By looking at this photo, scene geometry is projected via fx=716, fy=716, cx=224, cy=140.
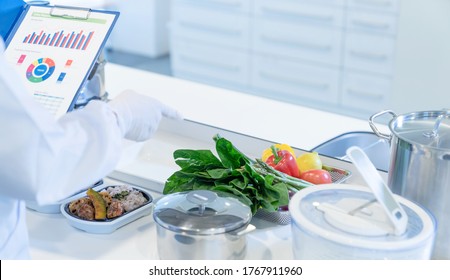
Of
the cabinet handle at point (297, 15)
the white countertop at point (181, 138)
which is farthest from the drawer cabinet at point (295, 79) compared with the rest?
the white countertop at point (181, 138)

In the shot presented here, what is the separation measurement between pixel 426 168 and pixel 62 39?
2.90 feet

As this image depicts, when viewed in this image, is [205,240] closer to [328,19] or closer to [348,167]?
[348,167]

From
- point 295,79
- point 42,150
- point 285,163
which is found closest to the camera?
point 42,150

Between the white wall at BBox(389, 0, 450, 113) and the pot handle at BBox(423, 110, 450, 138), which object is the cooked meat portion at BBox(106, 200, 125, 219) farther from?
the white wall at BBox(389, 0, 450, 113)

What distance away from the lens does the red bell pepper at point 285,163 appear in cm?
158

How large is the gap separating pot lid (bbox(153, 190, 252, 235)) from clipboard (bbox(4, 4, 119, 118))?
0.39 meters

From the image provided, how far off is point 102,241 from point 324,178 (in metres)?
0.49

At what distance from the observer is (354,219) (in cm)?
114

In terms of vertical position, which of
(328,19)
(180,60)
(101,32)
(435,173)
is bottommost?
(180,60)

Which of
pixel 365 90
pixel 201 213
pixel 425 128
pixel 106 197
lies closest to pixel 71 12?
pixel 106 197

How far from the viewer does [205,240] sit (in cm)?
123

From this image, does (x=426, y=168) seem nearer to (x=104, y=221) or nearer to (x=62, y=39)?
(x=104, y=221)
